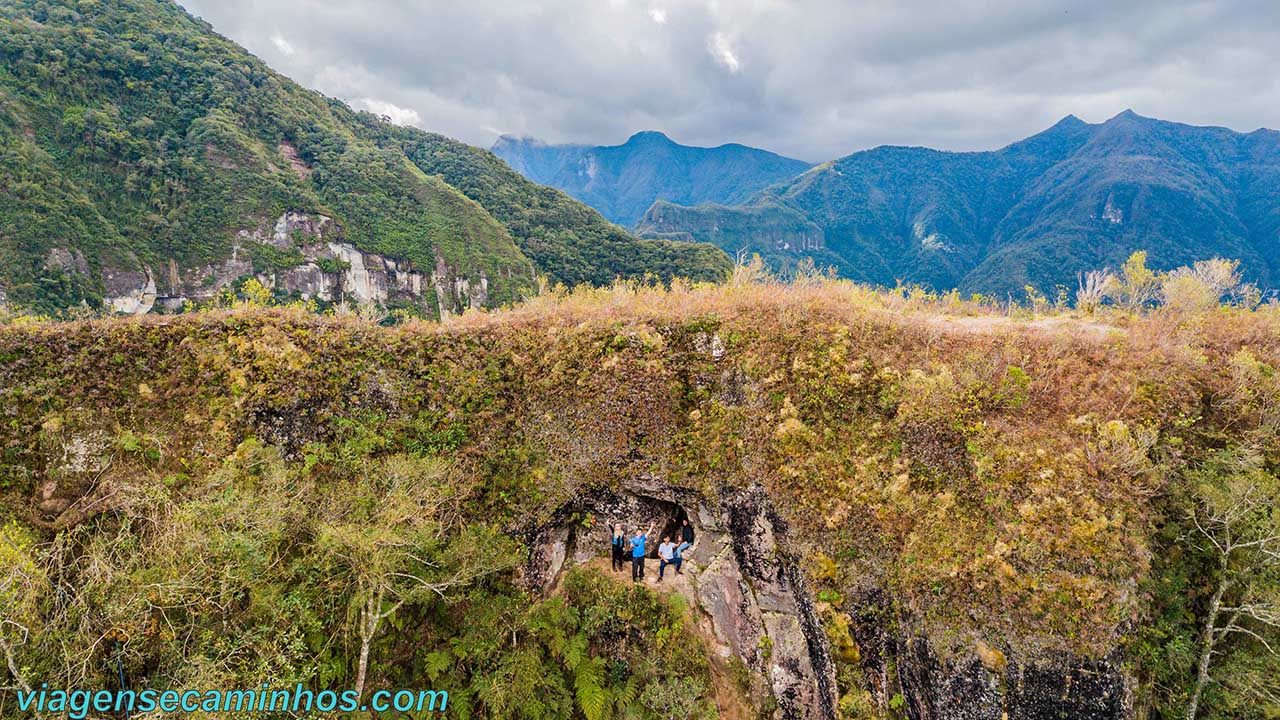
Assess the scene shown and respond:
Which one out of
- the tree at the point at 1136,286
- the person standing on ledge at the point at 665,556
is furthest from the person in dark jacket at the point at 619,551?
the tree at the point at 1136,286

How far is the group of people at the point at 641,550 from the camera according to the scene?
12036 mm

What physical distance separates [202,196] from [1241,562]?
111 m

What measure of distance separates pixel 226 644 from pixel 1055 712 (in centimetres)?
1523

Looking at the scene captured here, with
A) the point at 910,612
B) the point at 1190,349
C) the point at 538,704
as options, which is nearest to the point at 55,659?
the point at 538,704

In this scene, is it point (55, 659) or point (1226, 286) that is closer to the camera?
point (55, 659)

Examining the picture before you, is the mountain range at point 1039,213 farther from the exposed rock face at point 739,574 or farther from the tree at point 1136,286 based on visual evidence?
the exposed rock face at point 739,574

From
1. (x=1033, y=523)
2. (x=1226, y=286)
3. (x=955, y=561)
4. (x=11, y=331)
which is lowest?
(x=955, y=561)

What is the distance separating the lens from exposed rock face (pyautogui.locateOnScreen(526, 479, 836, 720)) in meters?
10.6

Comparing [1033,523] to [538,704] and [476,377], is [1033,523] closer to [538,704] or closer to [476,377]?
[538,704]

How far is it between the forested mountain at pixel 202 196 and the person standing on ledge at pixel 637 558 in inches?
3122

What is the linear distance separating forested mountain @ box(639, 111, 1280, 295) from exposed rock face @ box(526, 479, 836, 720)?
84.2m

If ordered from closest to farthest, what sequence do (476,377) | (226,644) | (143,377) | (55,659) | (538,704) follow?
(55,659)
(226,644)
(538,704)
(143,377)
(476,377)

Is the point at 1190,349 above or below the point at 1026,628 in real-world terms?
above

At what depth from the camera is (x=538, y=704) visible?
10.3 metres
